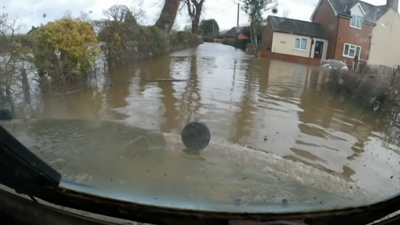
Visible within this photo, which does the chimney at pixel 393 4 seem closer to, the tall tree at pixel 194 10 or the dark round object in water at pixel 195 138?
the tall tree at pixel 194 10

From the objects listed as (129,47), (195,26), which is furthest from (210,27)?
→ (129,47)

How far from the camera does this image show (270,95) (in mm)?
7105

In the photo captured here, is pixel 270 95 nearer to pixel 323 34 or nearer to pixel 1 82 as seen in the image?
pixel 323 34

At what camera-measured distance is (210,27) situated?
2576 mm

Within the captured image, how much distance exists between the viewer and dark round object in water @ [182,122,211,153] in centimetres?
332

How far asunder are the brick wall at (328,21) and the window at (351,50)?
0.42ft

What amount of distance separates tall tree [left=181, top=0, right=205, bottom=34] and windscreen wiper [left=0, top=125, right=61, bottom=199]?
6.88 ft

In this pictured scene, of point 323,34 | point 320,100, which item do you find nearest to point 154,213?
point 323,34

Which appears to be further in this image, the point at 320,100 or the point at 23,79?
the point at 320,100

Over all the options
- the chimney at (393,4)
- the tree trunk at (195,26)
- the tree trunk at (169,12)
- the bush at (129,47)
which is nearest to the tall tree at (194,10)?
the tree trunk at (195,26)

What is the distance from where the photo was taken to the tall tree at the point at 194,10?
272 cm

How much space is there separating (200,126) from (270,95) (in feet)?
11.5

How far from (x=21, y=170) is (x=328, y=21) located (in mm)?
2316

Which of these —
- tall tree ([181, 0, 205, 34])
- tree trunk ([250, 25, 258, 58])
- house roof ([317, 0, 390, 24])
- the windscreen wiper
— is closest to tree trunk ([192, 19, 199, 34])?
tall tree ([181, 0, 205, 34])
